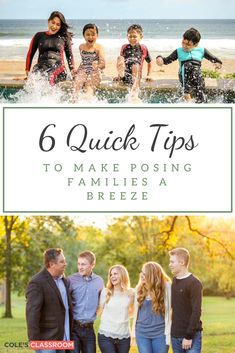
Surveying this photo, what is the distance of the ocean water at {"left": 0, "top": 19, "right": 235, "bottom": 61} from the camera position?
8.65 metres

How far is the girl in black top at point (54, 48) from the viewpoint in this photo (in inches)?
343

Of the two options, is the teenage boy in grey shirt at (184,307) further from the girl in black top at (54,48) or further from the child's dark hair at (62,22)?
the child's dark hair at (62,22)

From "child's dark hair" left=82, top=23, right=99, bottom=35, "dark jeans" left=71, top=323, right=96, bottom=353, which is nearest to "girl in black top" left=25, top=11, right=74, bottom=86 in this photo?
"child's dark hair" left=82, top=23, right=99, bottom=35

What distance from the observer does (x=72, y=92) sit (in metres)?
8.72

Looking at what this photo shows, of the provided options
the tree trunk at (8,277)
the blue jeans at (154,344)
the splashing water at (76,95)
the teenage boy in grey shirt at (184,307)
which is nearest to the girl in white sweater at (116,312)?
the blue jeans at (154,344)

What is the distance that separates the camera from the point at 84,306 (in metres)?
7.89

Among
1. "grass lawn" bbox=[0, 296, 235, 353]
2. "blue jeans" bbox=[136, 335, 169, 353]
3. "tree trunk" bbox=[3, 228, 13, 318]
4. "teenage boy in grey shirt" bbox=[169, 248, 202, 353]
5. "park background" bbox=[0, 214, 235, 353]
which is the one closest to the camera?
"teenage boy in grey shirt" bbox=[169, 248, 202, 353]

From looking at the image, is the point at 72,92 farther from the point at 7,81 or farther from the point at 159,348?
the point at 159,348

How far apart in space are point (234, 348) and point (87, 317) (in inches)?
76.4

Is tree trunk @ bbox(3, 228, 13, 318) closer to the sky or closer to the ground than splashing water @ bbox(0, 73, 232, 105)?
closer to the ground

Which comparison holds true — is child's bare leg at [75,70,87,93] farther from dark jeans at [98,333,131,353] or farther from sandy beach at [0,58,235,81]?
dark jeans at [98,333,131,353]

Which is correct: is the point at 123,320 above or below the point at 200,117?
below

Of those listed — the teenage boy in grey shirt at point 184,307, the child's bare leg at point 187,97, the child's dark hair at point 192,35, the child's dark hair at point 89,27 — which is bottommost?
the teenage boy in grey shirt at point 184,307

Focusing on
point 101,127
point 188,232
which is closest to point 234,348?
point 188,232
